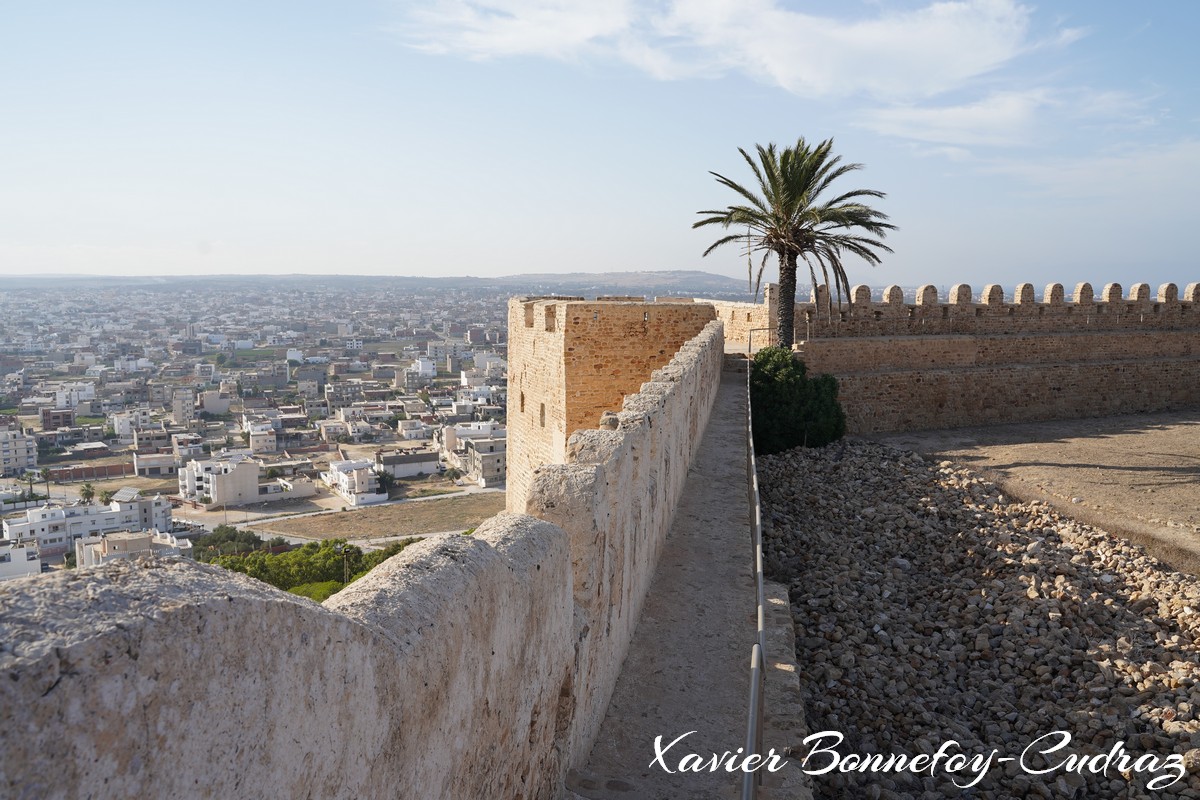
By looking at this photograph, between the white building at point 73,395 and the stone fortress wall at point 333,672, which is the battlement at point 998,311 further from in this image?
the white building at point 73,395

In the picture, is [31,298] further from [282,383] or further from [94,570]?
[94,570]

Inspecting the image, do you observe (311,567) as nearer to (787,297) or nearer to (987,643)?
(787,297)

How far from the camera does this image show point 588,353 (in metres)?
8.90

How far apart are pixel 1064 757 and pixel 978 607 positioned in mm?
2352

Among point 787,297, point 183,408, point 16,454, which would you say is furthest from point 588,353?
point 183,408

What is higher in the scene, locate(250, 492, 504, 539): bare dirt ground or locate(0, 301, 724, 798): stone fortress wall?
locate(0, 301, 724, 798): stone fortress wall

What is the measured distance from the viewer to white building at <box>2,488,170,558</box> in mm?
24672

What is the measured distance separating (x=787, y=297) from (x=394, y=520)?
78.1 feet

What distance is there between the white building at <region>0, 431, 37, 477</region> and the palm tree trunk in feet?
122

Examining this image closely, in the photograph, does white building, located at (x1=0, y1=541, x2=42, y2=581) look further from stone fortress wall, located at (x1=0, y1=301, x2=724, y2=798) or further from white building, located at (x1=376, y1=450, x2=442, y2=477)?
white building, located at (x1=376, y1=450, x2=442, y2=477)

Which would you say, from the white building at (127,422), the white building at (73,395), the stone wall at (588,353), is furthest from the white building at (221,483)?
the stone wall at (588,353)

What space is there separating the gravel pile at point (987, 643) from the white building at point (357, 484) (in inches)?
1157

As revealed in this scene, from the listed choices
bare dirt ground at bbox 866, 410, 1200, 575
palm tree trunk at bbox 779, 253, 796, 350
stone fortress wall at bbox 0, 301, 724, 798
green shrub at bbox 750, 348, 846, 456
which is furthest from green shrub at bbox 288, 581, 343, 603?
stone fortress wall at bbox 0, 301, 724, 798

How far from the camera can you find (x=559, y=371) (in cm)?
903
